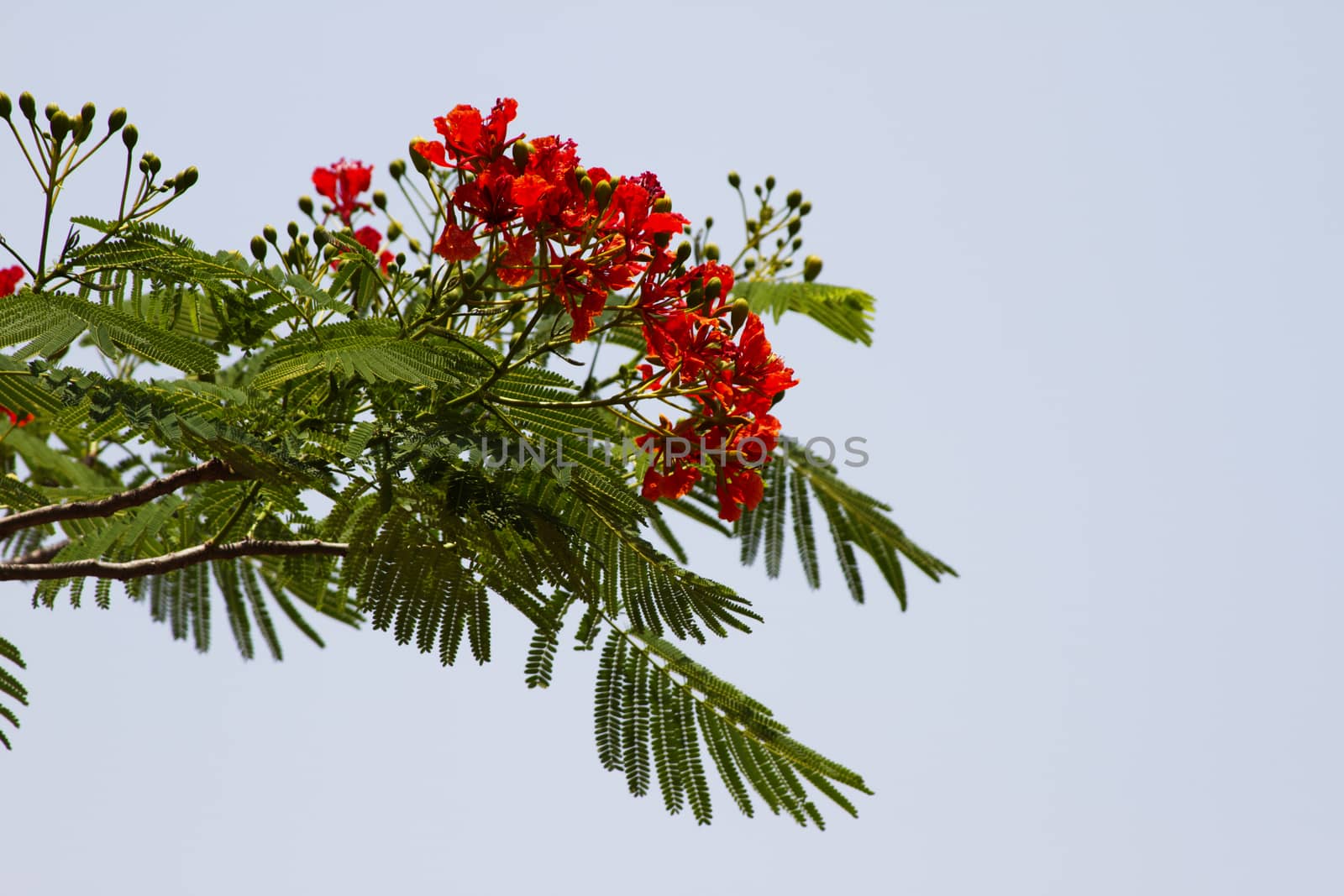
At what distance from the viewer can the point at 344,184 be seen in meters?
4.41

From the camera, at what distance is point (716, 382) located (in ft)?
9.52

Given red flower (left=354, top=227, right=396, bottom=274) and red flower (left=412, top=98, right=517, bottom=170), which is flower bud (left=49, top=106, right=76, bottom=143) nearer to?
red flower (left=412, top=98, right=517, bottom=170)

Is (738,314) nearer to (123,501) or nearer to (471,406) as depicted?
(471,406)

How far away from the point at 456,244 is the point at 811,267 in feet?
5.98

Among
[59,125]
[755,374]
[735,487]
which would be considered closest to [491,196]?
[755,374]

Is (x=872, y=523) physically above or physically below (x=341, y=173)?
below

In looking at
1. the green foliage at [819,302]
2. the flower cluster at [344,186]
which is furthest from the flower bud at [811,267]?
the flower cluster at [344,186]

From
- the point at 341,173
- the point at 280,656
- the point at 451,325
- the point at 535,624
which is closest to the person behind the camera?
the point at 451,325

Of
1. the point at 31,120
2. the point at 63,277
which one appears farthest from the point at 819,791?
the point at 31,120

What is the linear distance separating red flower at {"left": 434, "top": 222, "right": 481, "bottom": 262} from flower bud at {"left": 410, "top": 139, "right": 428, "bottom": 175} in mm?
168

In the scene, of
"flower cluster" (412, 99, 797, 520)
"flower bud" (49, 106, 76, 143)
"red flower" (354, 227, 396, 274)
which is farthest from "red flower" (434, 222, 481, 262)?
"red flower" (354, 227, 396, 274)

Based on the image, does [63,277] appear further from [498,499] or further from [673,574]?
[673,574]

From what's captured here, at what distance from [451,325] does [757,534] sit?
2.14 m

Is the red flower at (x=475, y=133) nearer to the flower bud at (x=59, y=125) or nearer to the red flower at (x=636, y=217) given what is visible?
the red flower at (x=636, y=217)
